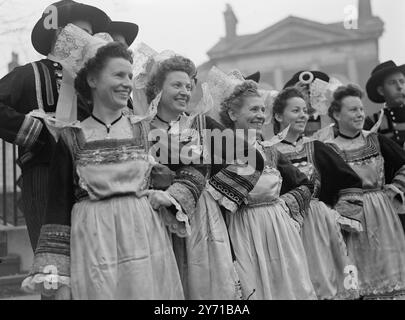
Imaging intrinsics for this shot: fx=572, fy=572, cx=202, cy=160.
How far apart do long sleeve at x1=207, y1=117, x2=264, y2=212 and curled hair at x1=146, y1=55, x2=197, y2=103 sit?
0.32 m

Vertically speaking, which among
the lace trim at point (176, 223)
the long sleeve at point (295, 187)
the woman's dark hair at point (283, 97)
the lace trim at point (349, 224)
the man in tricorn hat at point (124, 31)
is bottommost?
the lace trim at point (176, 223)

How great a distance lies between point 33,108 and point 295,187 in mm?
1727

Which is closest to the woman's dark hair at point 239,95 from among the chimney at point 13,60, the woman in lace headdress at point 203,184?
the woman in lace headdress at point 203,184

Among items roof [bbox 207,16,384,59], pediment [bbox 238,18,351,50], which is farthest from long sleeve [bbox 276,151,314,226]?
pediment [bbox 238,18,351,50]

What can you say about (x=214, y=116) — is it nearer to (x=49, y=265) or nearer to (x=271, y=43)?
(x=49, y=265)

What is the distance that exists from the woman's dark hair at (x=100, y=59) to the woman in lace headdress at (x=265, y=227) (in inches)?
38.5

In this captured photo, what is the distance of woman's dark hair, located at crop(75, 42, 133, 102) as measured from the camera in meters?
2.83

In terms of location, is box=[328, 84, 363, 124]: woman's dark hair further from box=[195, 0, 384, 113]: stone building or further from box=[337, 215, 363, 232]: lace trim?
box=[195, 0, 384, 113]: stone building

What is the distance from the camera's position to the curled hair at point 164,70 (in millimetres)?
3264

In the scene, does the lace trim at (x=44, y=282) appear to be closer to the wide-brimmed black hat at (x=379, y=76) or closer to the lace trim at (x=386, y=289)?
the lace trim at (x=386, y=289)

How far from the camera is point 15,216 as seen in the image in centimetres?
534

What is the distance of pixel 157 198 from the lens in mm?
2668
